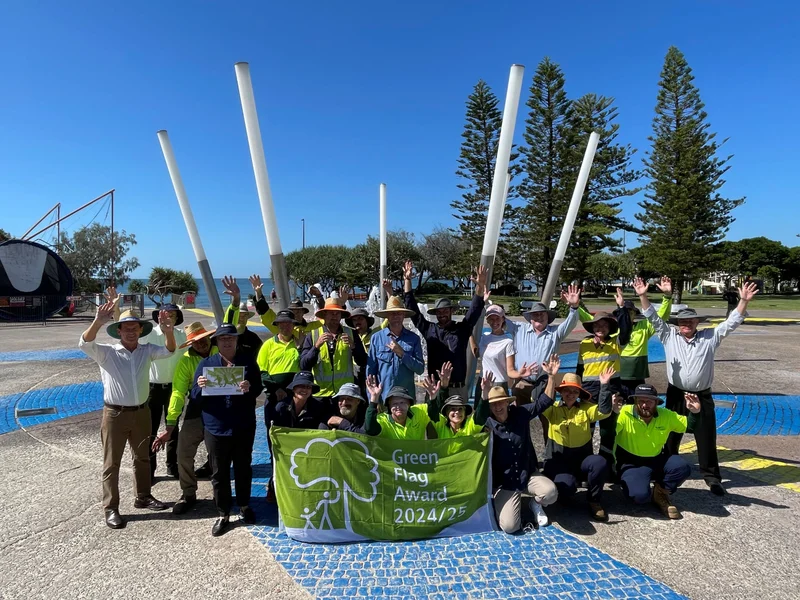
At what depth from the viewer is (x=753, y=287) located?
5.34 metres

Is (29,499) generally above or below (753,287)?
below

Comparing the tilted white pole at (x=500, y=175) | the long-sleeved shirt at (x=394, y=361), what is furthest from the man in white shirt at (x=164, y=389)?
the tilted white pole at (x=500, y=175)

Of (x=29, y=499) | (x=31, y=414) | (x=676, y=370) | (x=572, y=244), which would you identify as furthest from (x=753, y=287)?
(x=572, y=244)

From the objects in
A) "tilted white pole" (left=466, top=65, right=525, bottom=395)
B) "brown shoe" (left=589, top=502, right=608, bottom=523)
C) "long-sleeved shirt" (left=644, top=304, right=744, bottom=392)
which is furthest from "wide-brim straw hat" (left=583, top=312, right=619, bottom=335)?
"brown shoe" (left=589, top=502, right=608, bottom=523)

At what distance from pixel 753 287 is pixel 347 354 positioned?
13.5 ft

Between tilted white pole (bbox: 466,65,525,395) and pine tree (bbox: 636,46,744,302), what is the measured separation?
26.2m

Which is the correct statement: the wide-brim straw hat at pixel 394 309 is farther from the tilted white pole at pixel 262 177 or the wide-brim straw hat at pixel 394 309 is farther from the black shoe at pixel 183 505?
the black shoe at pixel 183 505

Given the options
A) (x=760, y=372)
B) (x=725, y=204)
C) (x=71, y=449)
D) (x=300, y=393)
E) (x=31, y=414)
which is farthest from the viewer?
(x=725, y=204)

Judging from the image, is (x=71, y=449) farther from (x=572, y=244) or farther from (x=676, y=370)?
(x=572, y=244)

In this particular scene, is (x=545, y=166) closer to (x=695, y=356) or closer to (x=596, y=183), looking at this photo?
(x=596, y=183)

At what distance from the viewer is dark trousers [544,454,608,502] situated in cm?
449

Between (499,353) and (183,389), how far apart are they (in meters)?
3.08

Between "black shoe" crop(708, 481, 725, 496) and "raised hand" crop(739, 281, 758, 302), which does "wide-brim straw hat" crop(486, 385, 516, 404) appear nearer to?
"black shoe" crop(708, 481, 725, 496)

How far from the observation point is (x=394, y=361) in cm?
490
